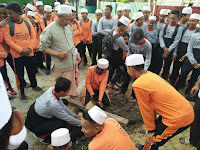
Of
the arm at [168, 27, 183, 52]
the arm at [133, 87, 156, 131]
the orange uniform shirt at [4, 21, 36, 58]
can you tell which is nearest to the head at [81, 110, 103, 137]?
the arm at [133, 87, 156, 131]

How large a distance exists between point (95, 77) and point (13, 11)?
7.72 feet

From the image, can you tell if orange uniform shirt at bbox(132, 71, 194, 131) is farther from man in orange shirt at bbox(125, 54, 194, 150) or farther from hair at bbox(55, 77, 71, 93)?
hair at bbox(55, 77, 71, 93)

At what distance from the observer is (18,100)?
3.69 meters

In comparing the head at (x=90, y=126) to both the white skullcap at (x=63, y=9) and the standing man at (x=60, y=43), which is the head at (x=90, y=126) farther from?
the white skullcap at (x=63, y=9)

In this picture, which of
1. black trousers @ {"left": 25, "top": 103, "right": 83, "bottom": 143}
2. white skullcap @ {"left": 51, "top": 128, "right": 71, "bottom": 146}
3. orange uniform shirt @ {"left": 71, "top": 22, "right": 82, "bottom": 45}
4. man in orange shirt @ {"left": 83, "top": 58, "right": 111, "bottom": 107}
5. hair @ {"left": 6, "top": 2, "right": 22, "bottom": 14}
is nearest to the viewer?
white skullcap @ {"left": 51, "top": 128, "right": 71, "bottom": 146}

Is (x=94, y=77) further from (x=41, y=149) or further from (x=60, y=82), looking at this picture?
(x=41, y=149)

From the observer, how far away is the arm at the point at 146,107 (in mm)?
1904

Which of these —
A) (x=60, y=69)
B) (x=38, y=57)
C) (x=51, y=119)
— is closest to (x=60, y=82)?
(x=51, y=119)

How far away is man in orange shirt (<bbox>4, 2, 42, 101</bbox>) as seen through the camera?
9.95 feet

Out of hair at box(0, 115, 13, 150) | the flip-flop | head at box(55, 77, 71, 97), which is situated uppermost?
hair at box(0, 115, 13, 150)

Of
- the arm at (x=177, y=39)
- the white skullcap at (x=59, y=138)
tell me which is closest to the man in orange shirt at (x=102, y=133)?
the white skullcap at (x=59, y=138)

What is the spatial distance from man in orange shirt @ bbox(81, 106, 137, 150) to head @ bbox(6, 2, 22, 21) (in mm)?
2856

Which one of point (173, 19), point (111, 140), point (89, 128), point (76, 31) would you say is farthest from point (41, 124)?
point (173, 19)

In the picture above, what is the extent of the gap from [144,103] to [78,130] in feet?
4.46
